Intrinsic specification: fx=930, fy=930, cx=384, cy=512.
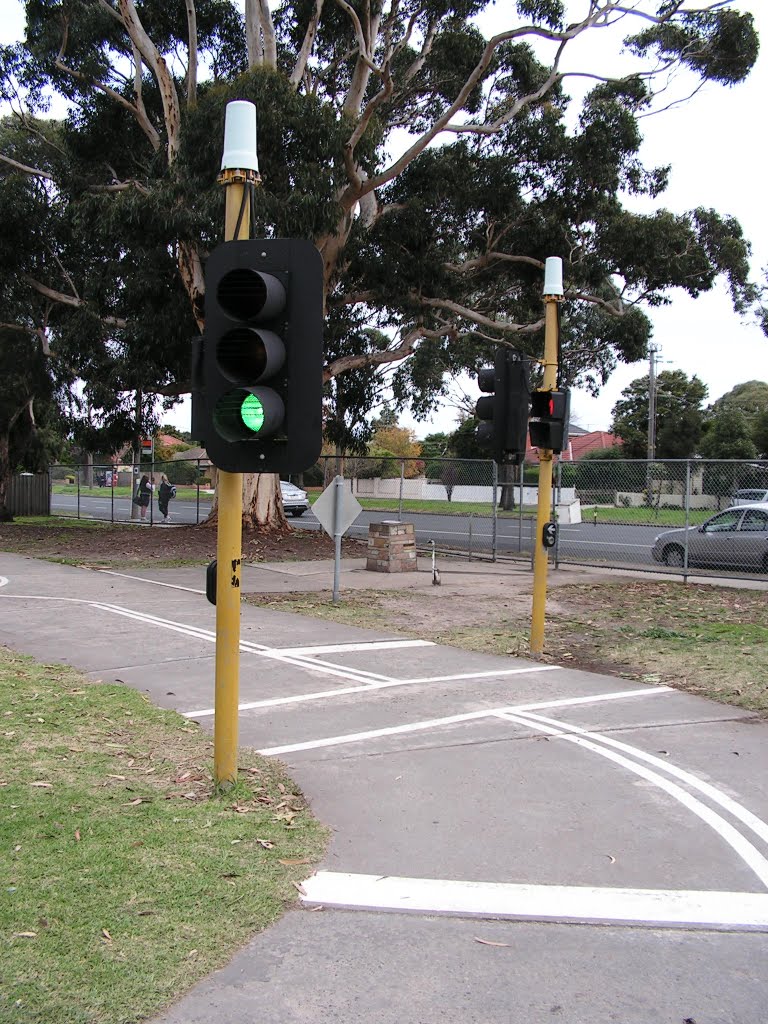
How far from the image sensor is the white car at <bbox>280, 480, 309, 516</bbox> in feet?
116

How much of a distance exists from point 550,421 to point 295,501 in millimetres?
26646

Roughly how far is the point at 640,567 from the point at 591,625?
685 centimetres

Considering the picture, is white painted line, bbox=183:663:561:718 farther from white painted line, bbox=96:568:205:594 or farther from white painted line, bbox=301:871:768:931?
white painted line, bbox=96:568:205:594

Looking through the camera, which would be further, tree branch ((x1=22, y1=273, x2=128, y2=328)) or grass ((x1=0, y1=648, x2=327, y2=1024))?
tree branch ((x1=22, y1=273, x2=128, y2=328))

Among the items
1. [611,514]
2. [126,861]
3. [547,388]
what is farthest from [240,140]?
[611,514]

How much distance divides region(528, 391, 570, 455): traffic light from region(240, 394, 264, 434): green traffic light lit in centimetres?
517

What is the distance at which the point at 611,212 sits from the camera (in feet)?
76.6

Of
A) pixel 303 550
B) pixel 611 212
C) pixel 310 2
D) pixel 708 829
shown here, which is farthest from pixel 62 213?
pixel 708 829

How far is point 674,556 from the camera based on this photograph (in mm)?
18531

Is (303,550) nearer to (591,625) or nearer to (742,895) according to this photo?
(591,625)

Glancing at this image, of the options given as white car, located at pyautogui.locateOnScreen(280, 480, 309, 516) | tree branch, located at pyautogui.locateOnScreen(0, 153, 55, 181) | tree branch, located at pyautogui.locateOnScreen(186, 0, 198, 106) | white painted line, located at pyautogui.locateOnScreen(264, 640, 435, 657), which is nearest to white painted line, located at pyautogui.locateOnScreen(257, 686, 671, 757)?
white painted line, located at pyautogui.locateOnScreen(264, 640, 435, 657)

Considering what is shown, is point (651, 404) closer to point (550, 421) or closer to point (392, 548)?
point (392, 548)

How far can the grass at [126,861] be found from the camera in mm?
3287

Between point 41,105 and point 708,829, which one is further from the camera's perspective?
point 41,105
